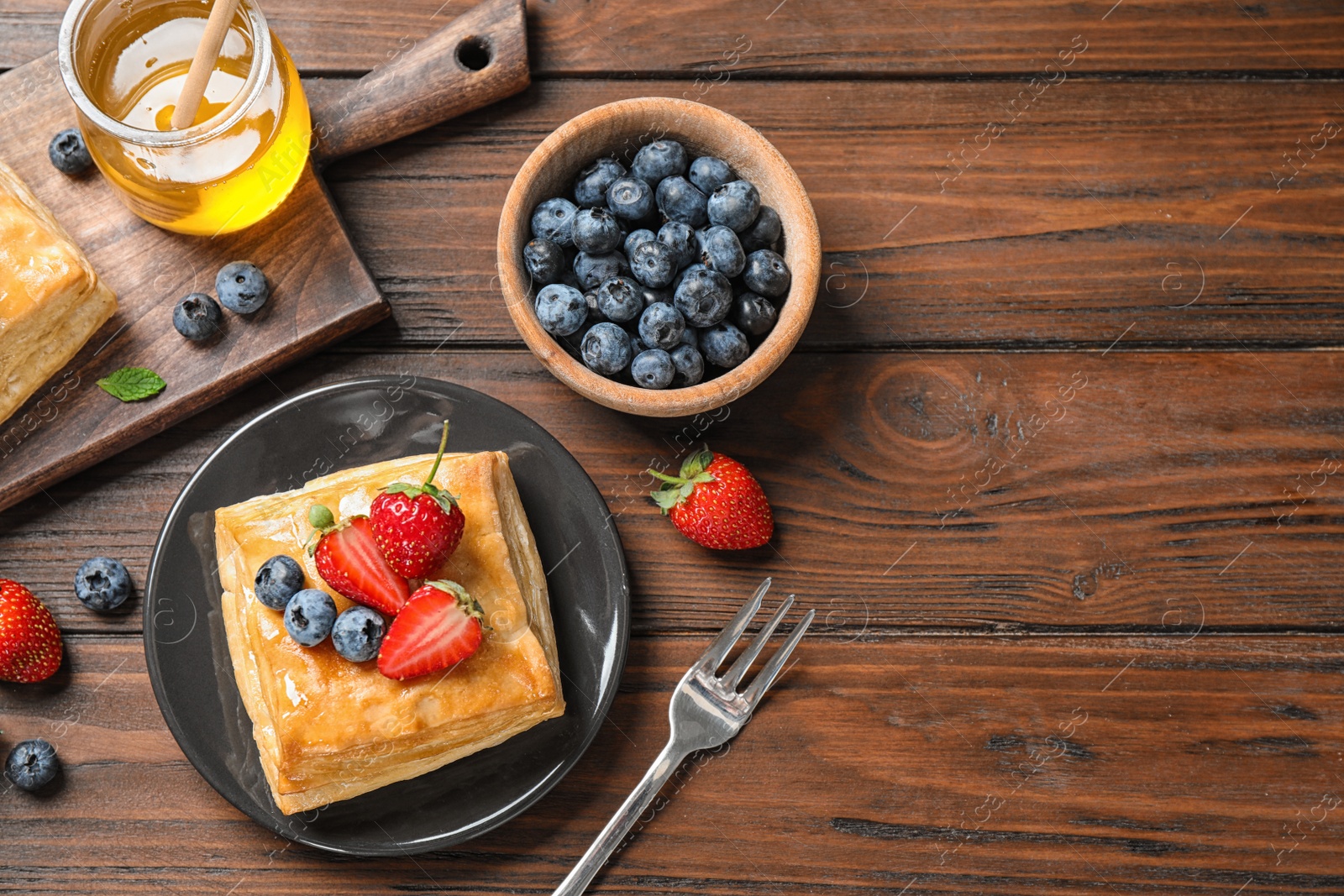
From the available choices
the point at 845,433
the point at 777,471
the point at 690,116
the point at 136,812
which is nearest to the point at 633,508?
the point at 777,471

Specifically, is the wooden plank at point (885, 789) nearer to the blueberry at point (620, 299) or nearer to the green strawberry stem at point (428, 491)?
the green strawberry stem at point (428, 491)

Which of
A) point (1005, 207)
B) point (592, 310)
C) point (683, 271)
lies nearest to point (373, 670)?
point (592, 310)

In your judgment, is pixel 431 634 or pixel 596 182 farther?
pixel 596 182

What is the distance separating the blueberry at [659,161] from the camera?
2.56 meters

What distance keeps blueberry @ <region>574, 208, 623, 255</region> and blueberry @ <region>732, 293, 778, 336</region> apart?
14.3 inches

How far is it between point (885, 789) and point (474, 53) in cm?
252

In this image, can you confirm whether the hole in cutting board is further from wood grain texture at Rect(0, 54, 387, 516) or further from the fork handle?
the fork handle

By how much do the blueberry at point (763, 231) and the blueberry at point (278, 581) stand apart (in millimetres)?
1414

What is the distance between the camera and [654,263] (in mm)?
2416

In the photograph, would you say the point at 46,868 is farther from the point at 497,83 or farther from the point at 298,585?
the point at 497,83

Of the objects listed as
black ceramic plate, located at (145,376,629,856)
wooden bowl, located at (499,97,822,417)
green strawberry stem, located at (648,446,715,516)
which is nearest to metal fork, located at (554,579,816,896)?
black ceramic plate, located at (145,376,629,856)

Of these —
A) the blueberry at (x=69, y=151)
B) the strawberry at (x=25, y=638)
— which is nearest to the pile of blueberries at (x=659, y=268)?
the blueberry at (x=69, y=151)

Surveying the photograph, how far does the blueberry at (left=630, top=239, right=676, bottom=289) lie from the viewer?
2418 mm

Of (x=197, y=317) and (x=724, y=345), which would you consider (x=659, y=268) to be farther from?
(x=197, y=317)
